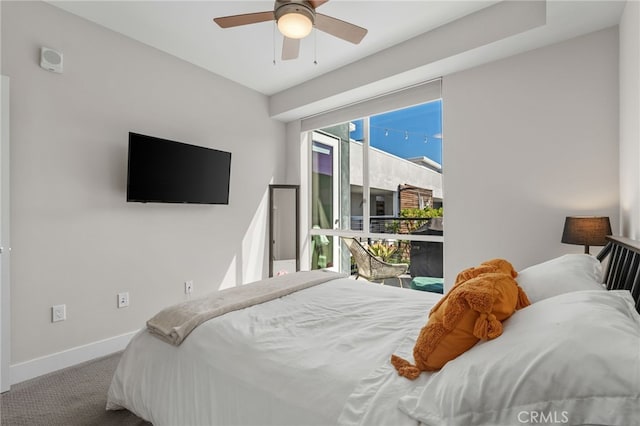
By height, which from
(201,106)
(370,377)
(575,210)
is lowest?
(370,377)

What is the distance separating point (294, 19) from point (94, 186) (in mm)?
2129

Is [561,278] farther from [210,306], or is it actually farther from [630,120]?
[210,306]

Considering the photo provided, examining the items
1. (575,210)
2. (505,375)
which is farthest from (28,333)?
(575,210)

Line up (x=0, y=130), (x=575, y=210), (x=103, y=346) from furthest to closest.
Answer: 1. (x=103, y=346)
2. (x=575, y=210)
3. (x=0, y=130)

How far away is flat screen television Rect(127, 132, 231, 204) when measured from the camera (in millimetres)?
2717

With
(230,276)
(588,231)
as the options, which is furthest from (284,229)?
(588,231)

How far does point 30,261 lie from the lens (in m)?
2.31

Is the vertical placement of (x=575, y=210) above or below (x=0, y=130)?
below

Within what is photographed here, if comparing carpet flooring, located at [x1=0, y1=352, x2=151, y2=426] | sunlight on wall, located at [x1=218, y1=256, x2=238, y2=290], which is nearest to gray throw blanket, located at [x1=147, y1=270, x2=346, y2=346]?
carpet flooring, located at [x1=0, y1=352, x2=151, y2=426]

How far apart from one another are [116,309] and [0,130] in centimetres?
159

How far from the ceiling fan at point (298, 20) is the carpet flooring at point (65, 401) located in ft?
7.98

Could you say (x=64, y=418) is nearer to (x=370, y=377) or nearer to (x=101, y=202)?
(x=101, y=202)

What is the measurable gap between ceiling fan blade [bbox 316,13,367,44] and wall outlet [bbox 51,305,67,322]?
2.83m

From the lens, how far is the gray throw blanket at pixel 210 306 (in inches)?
59.5
